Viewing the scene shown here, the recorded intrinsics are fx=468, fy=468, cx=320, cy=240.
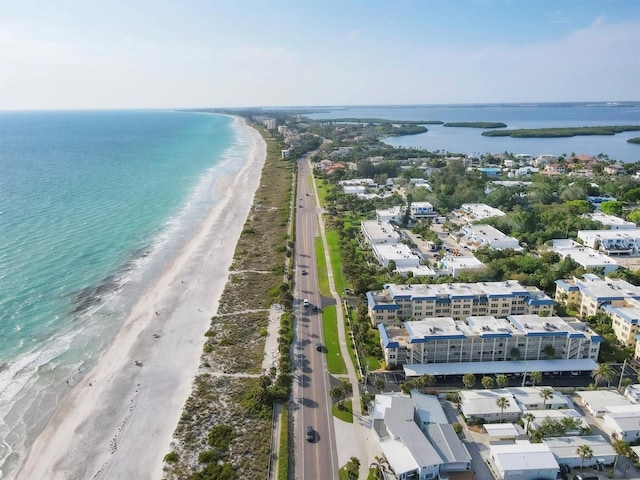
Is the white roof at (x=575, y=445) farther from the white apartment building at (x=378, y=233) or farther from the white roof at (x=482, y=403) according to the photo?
the white apartment building at (x=378, y=233)

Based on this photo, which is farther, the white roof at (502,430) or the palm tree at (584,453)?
the white roof at (502,430)

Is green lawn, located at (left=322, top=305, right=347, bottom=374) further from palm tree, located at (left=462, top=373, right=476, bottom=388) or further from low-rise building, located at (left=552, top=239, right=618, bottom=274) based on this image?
low-rise building, located at (left=552, top=239, right=618, bottom=274)

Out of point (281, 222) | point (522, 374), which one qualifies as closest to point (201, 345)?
point (522, 374)

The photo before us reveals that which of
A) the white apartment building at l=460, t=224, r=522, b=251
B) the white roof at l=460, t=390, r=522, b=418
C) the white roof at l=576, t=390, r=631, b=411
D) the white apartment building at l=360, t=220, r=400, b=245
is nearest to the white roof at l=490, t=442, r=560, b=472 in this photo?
the white roof at l=460, t=390, r=522, b=418

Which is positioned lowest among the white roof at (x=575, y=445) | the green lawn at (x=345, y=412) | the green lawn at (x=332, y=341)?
the green lawn at (x=345, y=412)

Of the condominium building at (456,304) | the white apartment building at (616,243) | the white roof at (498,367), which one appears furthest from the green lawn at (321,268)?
the white apartment building at (616,243)

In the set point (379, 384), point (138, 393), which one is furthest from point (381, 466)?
point (138, 393)

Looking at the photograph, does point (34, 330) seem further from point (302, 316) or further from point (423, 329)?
point (423, 329)
